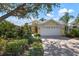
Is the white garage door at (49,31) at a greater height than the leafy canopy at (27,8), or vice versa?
the leafy canopy at (27,8)

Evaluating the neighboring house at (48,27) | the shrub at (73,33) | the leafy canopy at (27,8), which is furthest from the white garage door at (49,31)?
the leafy canopy at (27,8)

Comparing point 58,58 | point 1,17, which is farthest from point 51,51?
point 1,17

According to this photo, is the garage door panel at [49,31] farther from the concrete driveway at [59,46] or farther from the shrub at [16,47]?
the shrub at [16,47]

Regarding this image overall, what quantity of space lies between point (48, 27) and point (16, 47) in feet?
2.33

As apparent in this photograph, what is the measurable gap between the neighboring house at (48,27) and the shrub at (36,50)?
22 centimetres

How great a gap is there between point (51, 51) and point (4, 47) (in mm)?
887

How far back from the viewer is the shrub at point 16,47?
440 cm

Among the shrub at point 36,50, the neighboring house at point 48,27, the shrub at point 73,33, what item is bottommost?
the shrub at point 36,50

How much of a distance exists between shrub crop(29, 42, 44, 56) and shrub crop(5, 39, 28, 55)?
149 mm

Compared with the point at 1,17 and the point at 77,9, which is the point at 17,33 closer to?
the point at 1,17

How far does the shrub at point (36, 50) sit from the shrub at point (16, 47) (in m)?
0.15

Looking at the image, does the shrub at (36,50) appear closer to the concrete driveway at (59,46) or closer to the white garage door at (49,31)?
the concrete driveway at (59,46)

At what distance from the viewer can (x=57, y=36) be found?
4.48 m

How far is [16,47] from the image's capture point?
441 centimetres
